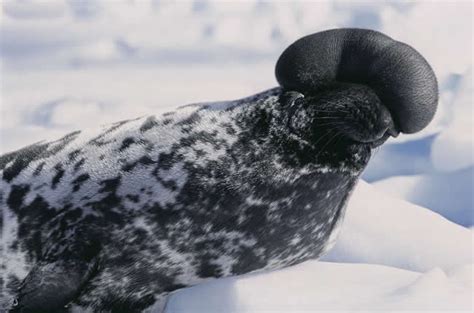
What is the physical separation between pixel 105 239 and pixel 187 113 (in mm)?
647

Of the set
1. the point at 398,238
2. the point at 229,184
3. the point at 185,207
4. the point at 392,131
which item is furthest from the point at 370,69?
the point at 398,238

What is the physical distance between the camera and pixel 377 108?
303 cm

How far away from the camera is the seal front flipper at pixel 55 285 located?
10.3ft

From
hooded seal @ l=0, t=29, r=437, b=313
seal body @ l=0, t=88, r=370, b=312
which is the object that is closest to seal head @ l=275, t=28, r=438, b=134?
hooded seal @ l=0, t=29, r=437, b=313

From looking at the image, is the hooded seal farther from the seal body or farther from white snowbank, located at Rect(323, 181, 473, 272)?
white snowbank, located at Rect(323, 181, 473, 272)

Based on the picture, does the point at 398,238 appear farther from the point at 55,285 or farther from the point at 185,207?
the point at 55,285

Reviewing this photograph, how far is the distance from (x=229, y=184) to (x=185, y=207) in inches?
8.1

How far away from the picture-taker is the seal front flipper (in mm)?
3139

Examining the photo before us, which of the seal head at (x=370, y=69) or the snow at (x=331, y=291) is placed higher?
the seal head at (x=370, y=69)

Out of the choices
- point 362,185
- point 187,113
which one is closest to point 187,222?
point 187,113

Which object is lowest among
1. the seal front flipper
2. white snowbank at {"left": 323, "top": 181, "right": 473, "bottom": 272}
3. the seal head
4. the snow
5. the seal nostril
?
white snowbank at {"left": 323, "top": 181, "right": 473, "bottom": 272}

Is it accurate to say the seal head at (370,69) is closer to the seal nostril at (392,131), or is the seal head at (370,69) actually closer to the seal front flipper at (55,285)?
the seal nostril at (392,131)

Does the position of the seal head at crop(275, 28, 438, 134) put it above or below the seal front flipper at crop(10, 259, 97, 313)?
above

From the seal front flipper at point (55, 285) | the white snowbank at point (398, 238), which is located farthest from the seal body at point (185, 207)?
the white snowbank at point (398, 238)
